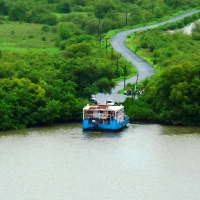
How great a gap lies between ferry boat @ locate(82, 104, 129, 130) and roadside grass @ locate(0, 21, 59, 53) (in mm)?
22943

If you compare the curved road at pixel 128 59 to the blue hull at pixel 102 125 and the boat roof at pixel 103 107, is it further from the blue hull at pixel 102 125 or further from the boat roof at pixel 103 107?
the blue hull at pixel 102 125

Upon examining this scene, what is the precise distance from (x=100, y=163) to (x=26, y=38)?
4213cm

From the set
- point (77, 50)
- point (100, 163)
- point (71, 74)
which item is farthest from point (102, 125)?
point (77, 50)

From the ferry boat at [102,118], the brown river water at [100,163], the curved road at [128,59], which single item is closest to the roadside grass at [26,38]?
the curved road at [128,59]

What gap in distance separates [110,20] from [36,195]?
61053 millimetres

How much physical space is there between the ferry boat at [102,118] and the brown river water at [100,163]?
1.50 ft

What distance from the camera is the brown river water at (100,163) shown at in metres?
46.8

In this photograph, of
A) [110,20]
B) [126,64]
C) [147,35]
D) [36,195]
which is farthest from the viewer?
[110,20]

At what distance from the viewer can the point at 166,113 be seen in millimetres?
62156

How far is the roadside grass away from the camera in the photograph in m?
85.4

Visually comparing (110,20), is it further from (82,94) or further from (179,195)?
(179,195)

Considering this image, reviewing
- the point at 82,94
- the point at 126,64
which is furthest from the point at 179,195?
the point at 126,64

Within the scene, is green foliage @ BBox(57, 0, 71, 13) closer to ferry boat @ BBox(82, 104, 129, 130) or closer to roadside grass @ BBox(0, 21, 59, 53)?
roadside grass @ BBox(0, 21, 59, 53)

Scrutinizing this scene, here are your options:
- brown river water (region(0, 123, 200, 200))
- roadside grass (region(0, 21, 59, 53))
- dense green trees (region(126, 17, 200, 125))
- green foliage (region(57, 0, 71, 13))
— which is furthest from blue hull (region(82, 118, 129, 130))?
green foliage (region(57, 0, 71, 13))
